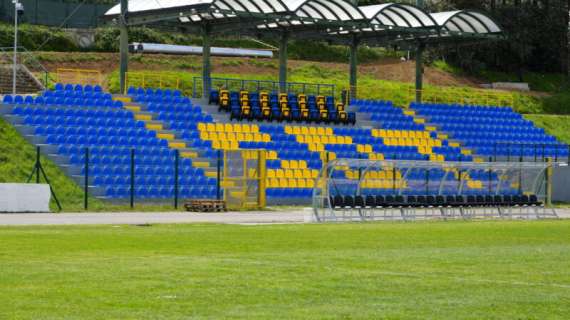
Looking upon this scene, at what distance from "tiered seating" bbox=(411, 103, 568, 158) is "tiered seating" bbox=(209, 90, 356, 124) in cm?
661

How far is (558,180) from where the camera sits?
52.6 meters

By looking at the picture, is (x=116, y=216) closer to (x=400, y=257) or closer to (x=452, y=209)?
(x=452, y=209)

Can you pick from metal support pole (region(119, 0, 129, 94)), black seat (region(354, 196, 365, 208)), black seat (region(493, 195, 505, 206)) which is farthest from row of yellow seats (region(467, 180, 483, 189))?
metal support pole (region(119, 0, 129, 94))

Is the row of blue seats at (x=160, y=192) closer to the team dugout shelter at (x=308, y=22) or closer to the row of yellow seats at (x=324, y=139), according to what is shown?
the team dugout shelter at (x=308, y=22)

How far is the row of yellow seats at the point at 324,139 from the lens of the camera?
168 ft

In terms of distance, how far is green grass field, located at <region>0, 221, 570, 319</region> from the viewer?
12.4 meters

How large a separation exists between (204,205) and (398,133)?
749 inches

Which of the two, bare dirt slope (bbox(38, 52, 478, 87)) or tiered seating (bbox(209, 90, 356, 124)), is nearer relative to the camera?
tiered seating (bbox(209, 90, 356, 124))

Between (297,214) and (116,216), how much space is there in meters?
7.21

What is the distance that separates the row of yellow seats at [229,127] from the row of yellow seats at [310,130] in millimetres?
1948

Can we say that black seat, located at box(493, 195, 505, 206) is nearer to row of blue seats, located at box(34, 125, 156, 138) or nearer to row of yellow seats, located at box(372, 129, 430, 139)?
row of blue seats, located at box(34, 125, 156, 138)

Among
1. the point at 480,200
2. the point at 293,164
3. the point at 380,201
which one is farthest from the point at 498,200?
the point at 293,164

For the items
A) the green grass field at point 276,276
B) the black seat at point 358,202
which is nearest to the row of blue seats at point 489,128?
the black seat at point 358,202

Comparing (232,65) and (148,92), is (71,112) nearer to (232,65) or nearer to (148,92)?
(148,92)
